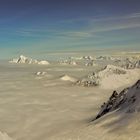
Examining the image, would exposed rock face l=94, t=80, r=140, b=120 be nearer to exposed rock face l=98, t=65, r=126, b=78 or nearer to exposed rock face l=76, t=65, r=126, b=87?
exposed rock face l=76, t=65, r=126, b=87

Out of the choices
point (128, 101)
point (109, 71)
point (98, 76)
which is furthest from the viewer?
point (109, 71)

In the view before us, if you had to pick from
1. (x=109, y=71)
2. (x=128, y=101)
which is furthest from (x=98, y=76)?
(x=128, y=101)

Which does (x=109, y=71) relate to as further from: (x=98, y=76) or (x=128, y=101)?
(x=128, y=101)

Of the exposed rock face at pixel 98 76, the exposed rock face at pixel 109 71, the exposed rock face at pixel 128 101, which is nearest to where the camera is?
the exposed rock face at pixel 128 101

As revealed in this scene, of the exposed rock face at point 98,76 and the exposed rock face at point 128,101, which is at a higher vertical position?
the exposed rock face at point 128,101

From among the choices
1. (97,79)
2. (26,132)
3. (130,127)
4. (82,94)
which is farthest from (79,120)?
(97,79)

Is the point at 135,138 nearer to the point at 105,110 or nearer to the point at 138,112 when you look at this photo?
the point at 138,112

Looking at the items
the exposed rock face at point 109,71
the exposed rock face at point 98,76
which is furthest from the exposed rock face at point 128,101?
the exposed rock face at point 109,71

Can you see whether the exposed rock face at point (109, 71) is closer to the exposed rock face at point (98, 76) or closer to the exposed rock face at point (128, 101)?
the exposed rock face at point (98, 76)

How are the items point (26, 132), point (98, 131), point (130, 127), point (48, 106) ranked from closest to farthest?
point (130, 127) → point (98, 131) → point (26, 132) → point (48, 106)

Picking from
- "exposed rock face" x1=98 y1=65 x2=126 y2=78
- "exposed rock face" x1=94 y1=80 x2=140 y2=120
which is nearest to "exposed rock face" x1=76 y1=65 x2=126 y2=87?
"exposed rock face" x1=98 y1=65 x2=126 y2=78

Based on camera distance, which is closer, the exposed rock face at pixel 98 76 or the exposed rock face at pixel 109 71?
the exposed rock face at pixel 98 76
